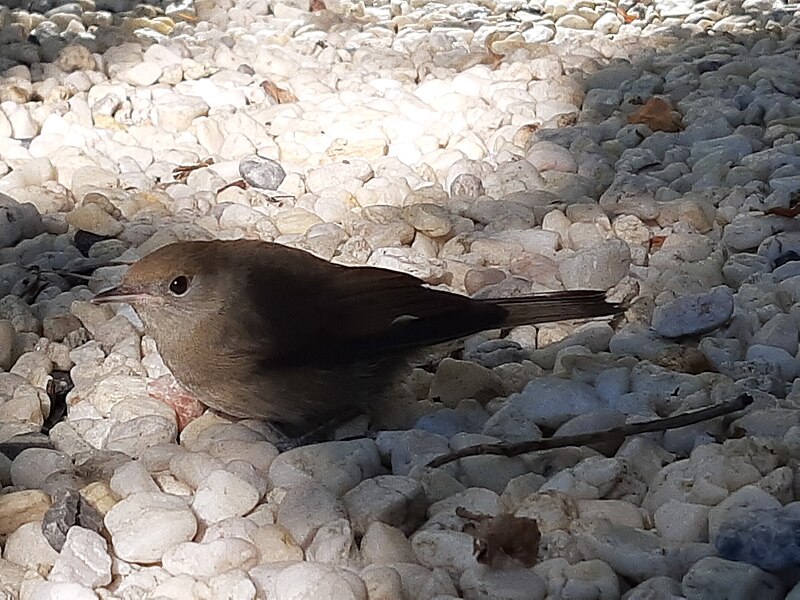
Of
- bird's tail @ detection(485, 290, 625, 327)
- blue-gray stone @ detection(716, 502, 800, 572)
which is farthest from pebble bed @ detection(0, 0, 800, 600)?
bird's tail @ detection(485, 290, 625, 327)

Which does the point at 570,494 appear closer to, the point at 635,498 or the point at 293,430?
the point at 635,498

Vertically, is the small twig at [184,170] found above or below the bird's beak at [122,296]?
below

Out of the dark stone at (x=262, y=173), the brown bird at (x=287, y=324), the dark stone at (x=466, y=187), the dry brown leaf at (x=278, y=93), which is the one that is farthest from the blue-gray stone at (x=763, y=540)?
the dry brown leaf at (x=278, y=93)

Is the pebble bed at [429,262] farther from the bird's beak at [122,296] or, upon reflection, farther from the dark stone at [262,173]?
the bird's beak at [122,296]

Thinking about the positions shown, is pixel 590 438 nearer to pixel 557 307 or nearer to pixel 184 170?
pixel 557 307

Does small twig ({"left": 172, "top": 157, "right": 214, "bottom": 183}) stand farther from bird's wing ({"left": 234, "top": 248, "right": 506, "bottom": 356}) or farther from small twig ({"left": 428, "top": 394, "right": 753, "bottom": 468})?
small twig ({"left": 428, "top": 394, "right": 753, "bottom": 468})

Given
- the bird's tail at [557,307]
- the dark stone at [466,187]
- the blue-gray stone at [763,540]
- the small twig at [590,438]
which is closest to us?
the blue-gray stone at [763,540]

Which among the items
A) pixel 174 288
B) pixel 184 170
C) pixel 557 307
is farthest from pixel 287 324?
pixel 184 170
